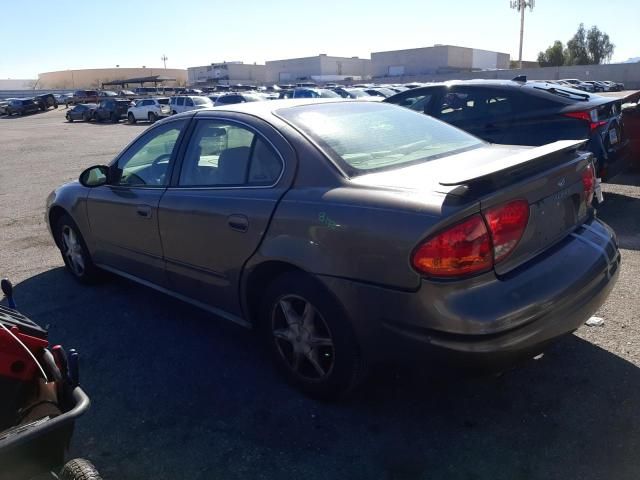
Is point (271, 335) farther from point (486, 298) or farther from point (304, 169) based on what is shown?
point (486, 298)

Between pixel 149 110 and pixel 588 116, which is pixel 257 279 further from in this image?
pixel 149 110

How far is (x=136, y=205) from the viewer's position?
405cm

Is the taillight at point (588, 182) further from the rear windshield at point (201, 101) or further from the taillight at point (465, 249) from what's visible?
the rear windshield at point (201, 101)

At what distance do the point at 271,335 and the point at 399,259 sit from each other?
1098 millimetres

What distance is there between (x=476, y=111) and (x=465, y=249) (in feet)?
16.2

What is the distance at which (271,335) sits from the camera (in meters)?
3.23

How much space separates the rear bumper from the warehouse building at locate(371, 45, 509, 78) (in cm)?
8798

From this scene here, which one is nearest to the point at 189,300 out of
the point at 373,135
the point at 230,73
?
the point at 373,135

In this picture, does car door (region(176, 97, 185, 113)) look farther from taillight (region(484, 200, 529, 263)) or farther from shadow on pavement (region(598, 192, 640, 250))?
taillight (region(484, 200, 529, 263))

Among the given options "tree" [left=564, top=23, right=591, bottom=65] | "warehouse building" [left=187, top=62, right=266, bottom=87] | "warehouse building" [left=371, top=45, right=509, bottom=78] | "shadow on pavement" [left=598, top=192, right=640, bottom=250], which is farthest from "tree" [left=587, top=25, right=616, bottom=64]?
"shadow on pavement" [left=598, top=192, right=640, bottom=250]

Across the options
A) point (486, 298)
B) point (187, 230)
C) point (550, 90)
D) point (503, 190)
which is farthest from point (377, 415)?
point (550, 90)

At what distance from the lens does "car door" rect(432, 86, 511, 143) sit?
6707mm

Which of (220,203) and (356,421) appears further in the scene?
(220,203)

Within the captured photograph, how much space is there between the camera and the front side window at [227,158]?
3250mm
